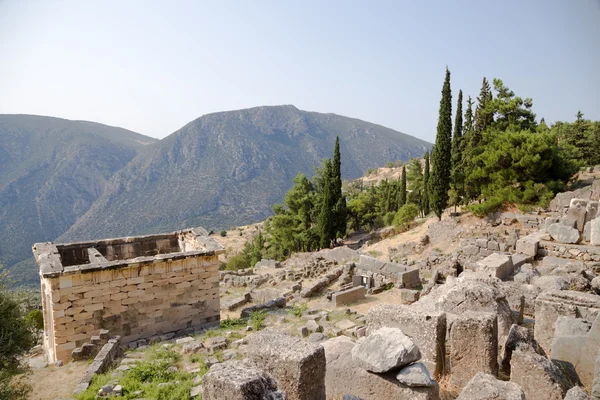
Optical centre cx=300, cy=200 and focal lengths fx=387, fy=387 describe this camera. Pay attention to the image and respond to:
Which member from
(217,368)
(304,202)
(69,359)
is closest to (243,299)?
(69,359)

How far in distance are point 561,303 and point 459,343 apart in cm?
258

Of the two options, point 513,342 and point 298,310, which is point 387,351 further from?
point 298,310

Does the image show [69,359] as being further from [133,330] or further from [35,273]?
[35,273]

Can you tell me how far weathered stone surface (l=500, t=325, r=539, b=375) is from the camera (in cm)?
489

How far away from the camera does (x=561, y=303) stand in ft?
20.6

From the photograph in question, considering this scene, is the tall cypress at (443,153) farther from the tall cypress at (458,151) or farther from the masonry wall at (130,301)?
the masonry wall at (130,301)

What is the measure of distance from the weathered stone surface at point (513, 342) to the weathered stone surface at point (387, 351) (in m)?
1.67

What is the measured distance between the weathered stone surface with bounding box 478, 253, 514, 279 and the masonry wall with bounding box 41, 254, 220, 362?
26.3ft

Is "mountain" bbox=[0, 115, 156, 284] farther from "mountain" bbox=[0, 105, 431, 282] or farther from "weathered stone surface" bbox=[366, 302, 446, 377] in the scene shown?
"weathered stone surface" bbox=[366, 302, 446, 377]

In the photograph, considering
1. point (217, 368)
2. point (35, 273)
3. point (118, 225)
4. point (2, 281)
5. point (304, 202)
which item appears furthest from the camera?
point (118, 225)

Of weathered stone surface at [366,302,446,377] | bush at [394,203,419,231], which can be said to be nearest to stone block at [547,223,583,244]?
weathered stone surface at [366,302,446,377]

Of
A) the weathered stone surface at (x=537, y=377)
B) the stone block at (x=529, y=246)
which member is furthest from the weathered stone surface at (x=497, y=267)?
the weathered stone surface at (x=537, y=377)

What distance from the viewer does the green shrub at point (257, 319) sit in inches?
452

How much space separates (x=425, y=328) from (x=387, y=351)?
4.06 ft
